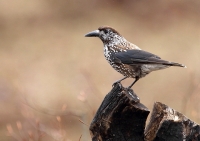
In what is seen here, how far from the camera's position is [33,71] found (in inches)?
611

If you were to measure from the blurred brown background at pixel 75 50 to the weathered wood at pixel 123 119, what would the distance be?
6.00 metres

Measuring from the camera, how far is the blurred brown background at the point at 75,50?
→ 1318cm

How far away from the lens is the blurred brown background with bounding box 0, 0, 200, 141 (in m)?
13.2

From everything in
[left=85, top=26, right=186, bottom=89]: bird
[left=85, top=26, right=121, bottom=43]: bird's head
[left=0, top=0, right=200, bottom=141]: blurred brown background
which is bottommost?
[left=0, top=0, right=200, bottom=141]: blurred brown background

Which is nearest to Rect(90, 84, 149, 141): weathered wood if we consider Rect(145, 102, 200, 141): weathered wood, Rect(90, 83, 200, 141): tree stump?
Rect(90, 83, 200, 141): tree stump

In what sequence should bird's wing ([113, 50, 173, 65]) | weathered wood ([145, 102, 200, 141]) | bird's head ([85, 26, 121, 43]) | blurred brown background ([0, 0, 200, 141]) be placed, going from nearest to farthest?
weathered wood ([145, 102, 200, 141]), bird's wing ([113, 50, 173, 65]), bird's head ([85, 26, 121, 43]), blurred brown background ([0, 0, 200, 141])

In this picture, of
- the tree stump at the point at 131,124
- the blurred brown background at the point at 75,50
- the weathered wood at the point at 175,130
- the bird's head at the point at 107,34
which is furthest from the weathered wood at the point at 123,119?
the blurred brown background at the point at 75,50

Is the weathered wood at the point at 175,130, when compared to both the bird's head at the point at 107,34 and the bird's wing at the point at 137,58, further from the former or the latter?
the bird's head at the point at 107,34

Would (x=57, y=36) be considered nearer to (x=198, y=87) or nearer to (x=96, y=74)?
(x=96, y=74)

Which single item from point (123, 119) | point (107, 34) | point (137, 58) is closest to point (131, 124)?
point (123, 119)

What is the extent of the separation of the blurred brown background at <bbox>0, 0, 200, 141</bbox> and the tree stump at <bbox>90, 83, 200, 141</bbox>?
236 inches

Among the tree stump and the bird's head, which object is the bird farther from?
the tree stump

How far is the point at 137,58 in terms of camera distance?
6363mm

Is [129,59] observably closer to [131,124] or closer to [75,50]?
[131,124]
